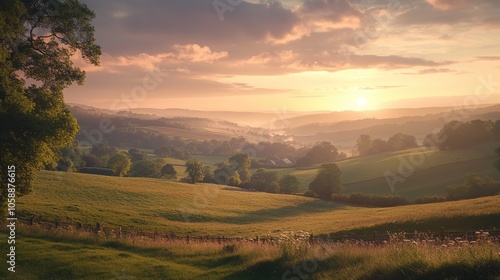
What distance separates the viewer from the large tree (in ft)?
64.3

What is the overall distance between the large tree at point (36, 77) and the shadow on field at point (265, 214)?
40003mm

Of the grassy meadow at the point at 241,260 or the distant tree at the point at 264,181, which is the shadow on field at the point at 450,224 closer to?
the grassy meadow at the point at 241,260

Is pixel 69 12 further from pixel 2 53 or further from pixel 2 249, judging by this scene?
pixel 2 249

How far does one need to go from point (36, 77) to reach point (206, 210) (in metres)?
50.9

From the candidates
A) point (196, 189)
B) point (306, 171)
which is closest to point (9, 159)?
point (196, 189)

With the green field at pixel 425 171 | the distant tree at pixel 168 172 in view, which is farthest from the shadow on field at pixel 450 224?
the distant tree at pixel 168 172

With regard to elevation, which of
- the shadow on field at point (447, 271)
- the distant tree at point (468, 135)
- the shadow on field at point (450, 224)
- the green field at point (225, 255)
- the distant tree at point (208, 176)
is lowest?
the distant tree at point (208, 176)

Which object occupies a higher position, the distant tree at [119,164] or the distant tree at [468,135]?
the distant tree at [468,135]

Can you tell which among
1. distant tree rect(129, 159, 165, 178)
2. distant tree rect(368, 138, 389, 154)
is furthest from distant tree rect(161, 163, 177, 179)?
distant tree rect(368, 138, 389, 154)

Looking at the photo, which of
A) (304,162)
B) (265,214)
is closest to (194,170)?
(265,214)

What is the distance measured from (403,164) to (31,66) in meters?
121

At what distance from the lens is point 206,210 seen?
70.4 meters

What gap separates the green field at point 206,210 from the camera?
41.2 meters

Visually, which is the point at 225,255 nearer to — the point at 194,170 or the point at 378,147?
the point at 194,170
